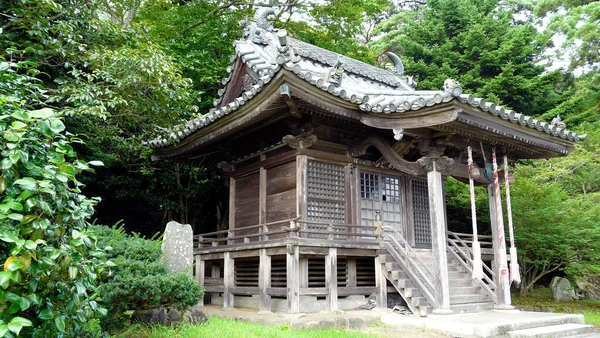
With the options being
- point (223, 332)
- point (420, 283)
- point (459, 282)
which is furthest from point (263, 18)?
point (223, 332)

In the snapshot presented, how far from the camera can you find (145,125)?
11734 millimetres

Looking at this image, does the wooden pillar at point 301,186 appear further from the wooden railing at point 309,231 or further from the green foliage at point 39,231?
the green foliage at point 39,231

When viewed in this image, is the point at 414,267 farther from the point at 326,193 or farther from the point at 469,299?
the point at 326,193

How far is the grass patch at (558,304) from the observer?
42.4 ft

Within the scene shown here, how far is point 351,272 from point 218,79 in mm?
9919

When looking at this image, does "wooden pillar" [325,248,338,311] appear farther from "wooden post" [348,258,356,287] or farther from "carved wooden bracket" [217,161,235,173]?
"carved wooden bracket" [217,161,235,173]

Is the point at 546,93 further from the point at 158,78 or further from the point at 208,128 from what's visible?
the point at 158,78

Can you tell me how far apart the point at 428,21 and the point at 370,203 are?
15.0m

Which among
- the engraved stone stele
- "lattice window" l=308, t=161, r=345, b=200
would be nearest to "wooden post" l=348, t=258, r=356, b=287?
"lattice window" l=308, t=161, r=345, b=200

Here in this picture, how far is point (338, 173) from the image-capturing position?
11.4 m

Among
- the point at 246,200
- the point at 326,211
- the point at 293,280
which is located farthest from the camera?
the point at 246,200

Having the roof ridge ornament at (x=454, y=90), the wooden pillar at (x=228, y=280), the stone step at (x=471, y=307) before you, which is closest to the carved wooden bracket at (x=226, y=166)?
the wooden pillar at (x=228, y=280)

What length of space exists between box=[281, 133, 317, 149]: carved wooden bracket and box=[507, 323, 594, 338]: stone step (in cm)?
550

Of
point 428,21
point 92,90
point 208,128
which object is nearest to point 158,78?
point 92,90
